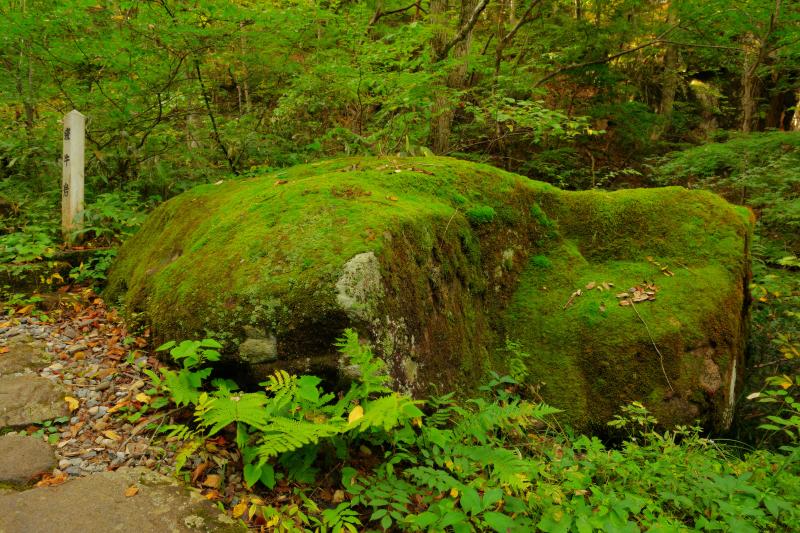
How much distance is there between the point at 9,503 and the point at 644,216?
19.5 ft

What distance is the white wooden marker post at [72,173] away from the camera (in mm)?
6117

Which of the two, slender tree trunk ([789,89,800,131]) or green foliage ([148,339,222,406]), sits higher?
slender tree trunk ([789,89,800,131])

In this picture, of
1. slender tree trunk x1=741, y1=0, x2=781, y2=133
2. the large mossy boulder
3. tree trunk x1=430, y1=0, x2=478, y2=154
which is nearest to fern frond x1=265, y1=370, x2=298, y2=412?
the large mossy boulder

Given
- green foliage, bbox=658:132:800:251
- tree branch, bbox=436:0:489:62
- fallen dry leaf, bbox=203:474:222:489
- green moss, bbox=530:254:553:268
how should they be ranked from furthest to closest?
1. tree branch, bbox=436:0:489:62
2. green foliage, bbox=658:132:800:251
3. green moss, bbox=530:254:553:268
4. fallen dry leaf, bbox=203:474:222:489

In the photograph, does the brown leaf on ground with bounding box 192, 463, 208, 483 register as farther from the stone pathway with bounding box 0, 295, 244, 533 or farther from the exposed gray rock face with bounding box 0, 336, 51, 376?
the exposed gray rock face with bounding box 0, 336, 51, 376

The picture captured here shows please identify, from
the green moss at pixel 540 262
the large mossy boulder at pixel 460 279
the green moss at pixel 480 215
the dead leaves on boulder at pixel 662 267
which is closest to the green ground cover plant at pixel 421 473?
the large mossy boulder at pixel 460 279

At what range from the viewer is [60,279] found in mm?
5258

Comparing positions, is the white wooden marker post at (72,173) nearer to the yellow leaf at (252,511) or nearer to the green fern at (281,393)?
the green fern at (281,393)

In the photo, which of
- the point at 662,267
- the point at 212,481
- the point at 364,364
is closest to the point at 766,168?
the point at 662,267

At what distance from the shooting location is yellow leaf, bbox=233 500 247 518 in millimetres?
2225

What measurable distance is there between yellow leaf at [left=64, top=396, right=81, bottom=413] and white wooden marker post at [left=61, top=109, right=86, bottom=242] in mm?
4010

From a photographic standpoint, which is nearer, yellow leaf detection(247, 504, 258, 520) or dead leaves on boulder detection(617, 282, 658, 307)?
yellow leaf detection(247, 504, 258, 520)

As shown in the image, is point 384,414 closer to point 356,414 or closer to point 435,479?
point 356,414

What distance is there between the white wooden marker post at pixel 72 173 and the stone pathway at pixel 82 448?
2687 millimetres
